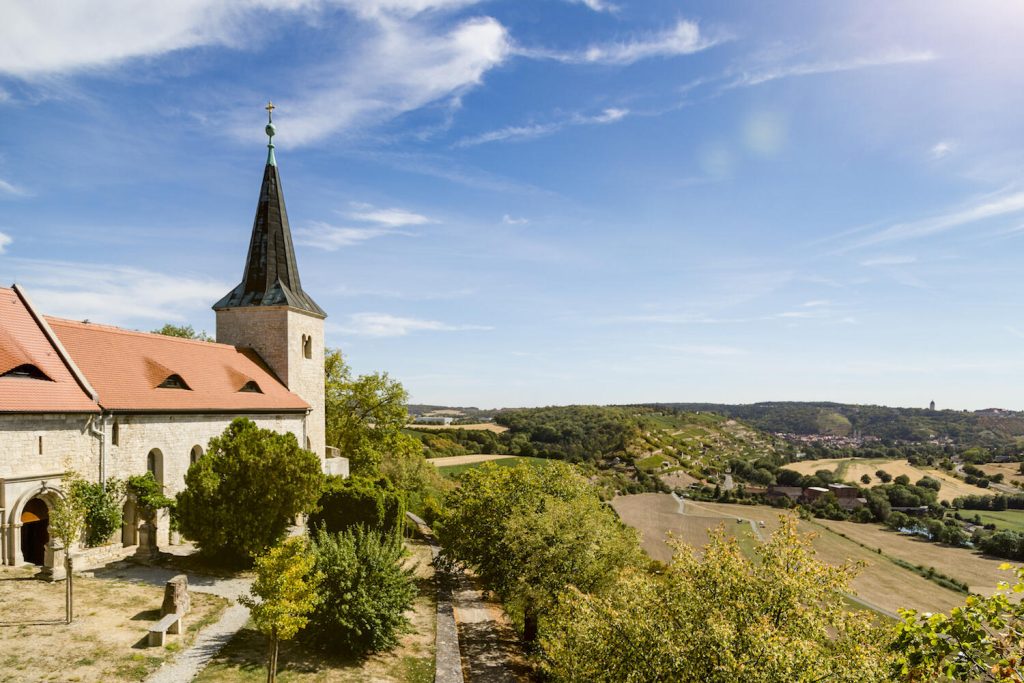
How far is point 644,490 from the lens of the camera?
90.0 meters

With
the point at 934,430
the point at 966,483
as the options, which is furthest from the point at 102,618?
the point at 934,430

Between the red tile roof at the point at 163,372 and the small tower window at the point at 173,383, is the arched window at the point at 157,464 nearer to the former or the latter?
the red tile roof at the point at 163,372

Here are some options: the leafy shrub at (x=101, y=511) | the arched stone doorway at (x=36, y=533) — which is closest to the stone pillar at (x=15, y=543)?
the arched stone doorway at (x=36, y=533)

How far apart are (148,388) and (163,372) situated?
53.3 inches

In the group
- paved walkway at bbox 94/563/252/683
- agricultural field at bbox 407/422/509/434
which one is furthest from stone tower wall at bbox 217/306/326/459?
agricultural field at bbox 407/422/509/434

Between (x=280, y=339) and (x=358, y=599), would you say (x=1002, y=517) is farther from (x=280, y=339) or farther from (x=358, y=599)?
(x=358, y=599)

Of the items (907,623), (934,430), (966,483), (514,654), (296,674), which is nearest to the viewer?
(907,623)

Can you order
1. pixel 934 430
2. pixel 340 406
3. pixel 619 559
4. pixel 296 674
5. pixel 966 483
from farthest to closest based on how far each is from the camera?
pixel 934 430 → pixel 966 483 → pixel 340 406 → pixel 619 559 → pixel 296 674

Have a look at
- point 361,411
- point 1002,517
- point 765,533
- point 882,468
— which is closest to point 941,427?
point 882,468

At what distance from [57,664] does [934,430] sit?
20568cm

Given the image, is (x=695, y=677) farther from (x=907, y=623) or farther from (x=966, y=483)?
(x=966, y=483)

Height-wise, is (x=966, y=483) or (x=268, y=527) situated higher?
(x=268, y=527)

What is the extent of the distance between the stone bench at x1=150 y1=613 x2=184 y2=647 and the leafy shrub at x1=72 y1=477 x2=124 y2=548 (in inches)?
305

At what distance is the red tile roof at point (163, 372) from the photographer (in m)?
23.5
